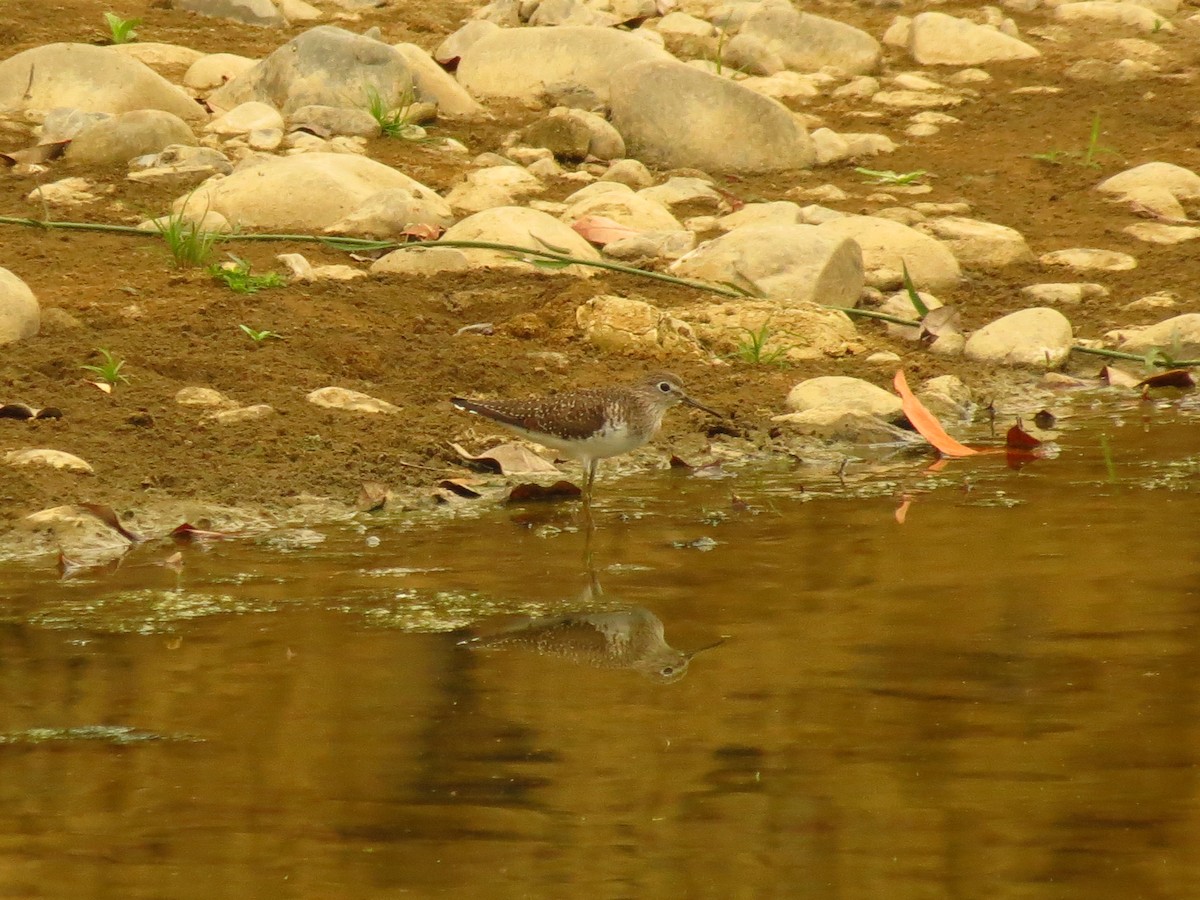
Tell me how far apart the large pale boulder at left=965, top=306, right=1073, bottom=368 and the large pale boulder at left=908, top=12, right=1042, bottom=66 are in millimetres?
5958

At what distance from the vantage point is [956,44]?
49.4 feet

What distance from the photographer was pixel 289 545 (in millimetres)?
6285

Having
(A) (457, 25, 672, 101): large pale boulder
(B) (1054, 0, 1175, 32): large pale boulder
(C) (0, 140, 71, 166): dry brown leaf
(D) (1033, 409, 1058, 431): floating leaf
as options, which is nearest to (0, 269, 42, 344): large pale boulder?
(C) (0, 140, 71, 166): dry brown leaf

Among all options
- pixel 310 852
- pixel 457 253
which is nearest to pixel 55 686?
pixel 310 852

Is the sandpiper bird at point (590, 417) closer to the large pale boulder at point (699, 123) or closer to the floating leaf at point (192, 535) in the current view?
the floating leaf at point (192, 535)

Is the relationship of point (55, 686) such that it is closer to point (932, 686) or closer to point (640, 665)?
point (640, 665)

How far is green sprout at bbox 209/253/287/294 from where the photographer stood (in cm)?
900

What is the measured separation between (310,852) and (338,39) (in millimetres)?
9554

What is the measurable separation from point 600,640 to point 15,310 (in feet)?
13.4

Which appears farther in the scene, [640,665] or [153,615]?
[153,615]

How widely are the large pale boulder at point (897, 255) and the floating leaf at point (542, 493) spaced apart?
3680mm

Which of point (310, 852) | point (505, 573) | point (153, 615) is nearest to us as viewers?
point (310, 852)

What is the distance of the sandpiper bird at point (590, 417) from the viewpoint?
6.80 metres

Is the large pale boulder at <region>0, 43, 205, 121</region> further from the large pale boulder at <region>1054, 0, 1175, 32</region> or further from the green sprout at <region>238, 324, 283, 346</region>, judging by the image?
the large pale boulder at <region>1054, 0, 1175, 32</region>
